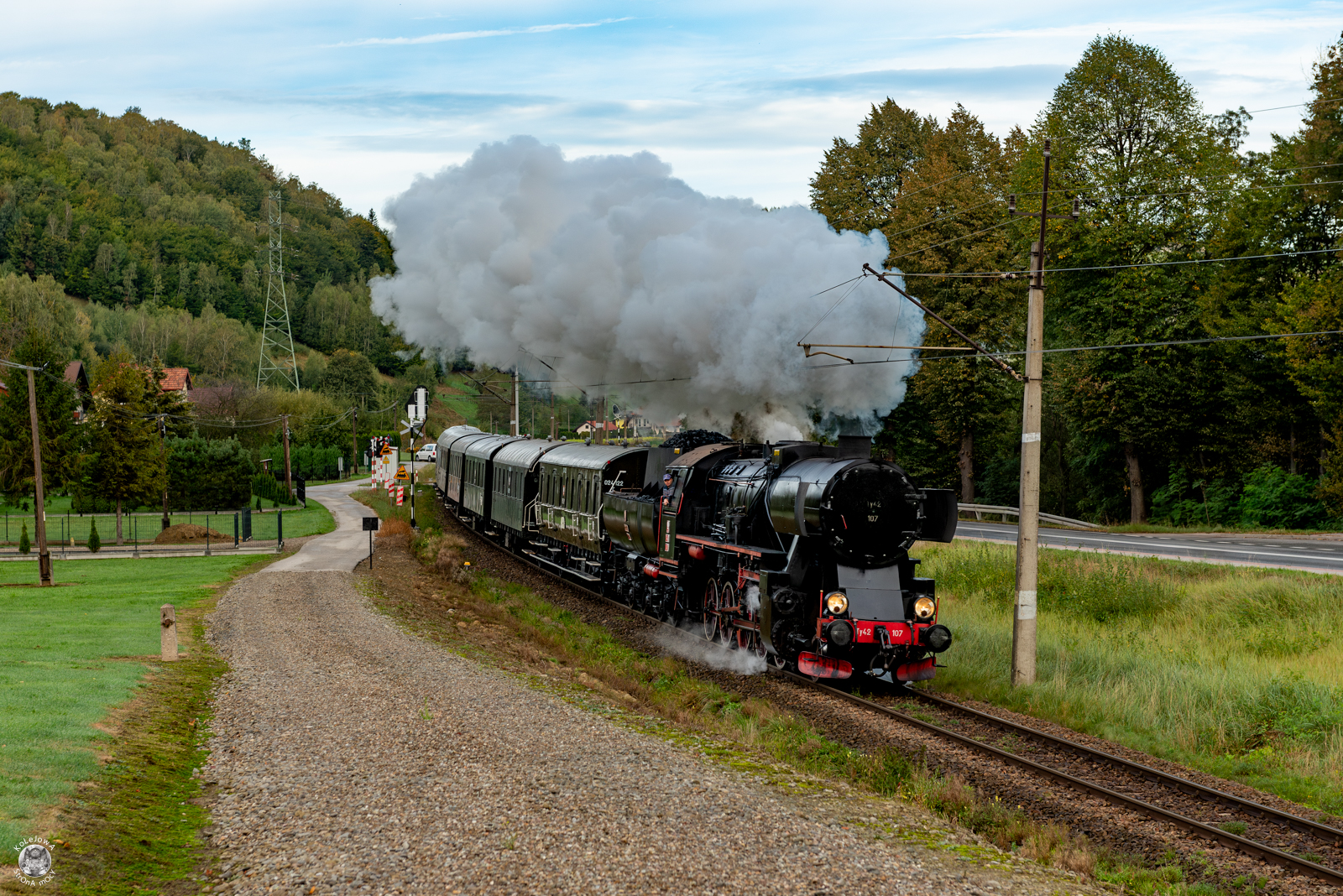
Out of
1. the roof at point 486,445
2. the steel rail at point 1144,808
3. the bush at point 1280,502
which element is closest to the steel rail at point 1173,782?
the steel rail at point 1144,808

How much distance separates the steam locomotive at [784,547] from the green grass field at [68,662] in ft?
28.3

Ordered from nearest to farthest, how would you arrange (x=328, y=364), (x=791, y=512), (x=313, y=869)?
(x=313, y=869), (x=791, y=512), (x=328, y=364)

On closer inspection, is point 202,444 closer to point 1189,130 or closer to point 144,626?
point 144,626

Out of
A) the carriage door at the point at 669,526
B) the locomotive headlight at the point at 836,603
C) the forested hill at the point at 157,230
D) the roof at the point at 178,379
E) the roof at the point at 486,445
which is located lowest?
the locomotive headlight at the point at 836,603

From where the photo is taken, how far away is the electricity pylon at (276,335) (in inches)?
3499

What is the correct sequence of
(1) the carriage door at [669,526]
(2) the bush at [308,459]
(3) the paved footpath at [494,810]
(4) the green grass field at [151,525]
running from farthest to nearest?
1. (2) the bush at [308,459]
2. (4) the green grass field at [151,525]
3. (1) the carriage door at [669,526]
4. (3) the paved footpath at [494,810]

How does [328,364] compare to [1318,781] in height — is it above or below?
above

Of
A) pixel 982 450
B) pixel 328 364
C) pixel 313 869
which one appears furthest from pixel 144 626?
pixel 328 364

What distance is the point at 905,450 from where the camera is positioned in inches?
1838

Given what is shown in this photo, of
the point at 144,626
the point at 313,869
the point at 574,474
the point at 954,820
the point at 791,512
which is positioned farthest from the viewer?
the point at 574,474

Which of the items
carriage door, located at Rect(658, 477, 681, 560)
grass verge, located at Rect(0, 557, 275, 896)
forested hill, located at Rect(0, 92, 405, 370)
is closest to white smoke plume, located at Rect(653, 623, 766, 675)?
carriage door, located at Rect(658, 477, 681, 560)

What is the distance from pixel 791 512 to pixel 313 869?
8.53 m

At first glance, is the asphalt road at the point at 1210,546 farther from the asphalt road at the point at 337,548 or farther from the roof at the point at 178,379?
the roof at the point at 178,379

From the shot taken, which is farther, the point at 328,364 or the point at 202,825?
the point at 328,364
